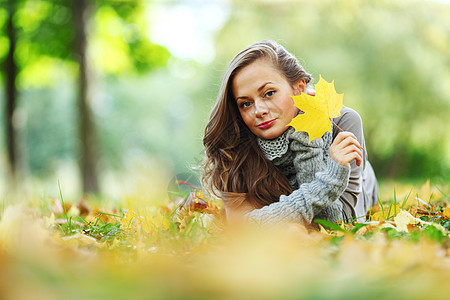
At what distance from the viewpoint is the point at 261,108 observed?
2.18 metres

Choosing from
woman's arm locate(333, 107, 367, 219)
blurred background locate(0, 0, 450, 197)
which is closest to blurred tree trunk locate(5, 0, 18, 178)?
blurred background locate(0, 0, 450, 197)

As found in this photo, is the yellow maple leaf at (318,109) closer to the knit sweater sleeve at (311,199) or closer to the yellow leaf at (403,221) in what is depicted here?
the knit sweater sleeve at (311,199)

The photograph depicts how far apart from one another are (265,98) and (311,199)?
59 centimetres

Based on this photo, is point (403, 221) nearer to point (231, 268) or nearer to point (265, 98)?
point (265, 98)

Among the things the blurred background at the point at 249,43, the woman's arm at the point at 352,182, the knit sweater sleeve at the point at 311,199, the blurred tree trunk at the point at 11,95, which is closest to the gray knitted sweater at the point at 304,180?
the knit sweater sleeve at the point at 311,199

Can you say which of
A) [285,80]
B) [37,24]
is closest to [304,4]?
[37,24]

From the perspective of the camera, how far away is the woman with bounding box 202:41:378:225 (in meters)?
2.00

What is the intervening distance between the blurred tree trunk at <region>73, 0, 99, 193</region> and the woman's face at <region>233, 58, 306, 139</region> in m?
5.82

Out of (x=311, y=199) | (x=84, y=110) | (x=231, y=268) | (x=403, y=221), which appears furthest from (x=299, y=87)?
(x=84, y=110)

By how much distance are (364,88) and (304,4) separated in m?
2.95

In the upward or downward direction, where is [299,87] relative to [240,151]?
upward

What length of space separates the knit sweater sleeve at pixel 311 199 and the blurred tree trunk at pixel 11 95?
817cm

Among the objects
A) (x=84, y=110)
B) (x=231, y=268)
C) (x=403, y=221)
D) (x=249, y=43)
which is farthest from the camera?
(x=249, y=43)

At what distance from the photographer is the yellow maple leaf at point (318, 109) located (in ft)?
6.35
